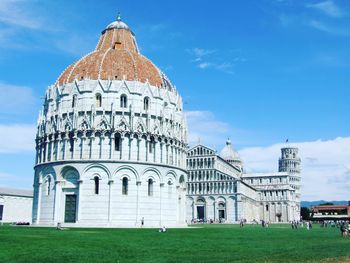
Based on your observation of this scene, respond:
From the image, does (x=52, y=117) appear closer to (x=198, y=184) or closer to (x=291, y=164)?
(x=198, y=184)

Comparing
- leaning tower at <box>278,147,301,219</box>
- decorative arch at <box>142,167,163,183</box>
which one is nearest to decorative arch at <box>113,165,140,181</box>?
decorative arch at <box>142,167,163,183</box>

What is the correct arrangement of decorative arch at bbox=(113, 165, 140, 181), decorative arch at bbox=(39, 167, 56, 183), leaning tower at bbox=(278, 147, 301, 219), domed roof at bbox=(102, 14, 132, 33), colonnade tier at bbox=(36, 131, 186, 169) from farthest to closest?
leaning tower at bbox=(278, 147, 301, 219), domed roof at bbox=(102, 14, 132, 33), decorative arch at bbox=(39, 167, 56, 183), colonnade tier at bbox=(36, 131, 186, 169), decorative arch at bbox=(113, 165, 140, 181)

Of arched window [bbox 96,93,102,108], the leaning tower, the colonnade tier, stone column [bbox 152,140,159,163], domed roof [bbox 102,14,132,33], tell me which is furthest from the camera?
the leaning tower

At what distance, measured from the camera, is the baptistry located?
57562mm

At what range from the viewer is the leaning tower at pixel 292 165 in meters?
176

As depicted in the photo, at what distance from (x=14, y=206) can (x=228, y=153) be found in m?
74.9

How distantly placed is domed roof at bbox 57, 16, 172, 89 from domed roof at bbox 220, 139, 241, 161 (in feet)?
283

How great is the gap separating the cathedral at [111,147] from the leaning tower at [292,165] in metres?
116

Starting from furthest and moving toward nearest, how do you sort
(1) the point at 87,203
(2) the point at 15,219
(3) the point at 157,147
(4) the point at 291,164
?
(4) the point at 291,164 < (2) the point at 15,219 < (3) the point at 157,147 < (1) the point at 87,203

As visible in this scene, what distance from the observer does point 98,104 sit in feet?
199

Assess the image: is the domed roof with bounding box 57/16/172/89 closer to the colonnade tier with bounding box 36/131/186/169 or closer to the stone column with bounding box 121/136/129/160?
the colonnade tier with bounding box 36/131/186/169

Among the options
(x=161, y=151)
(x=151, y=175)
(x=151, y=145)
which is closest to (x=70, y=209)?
(x=151, y=175)

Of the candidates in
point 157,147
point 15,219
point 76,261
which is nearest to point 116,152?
point 157,147

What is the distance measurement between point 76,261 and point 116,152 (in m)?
39.6
